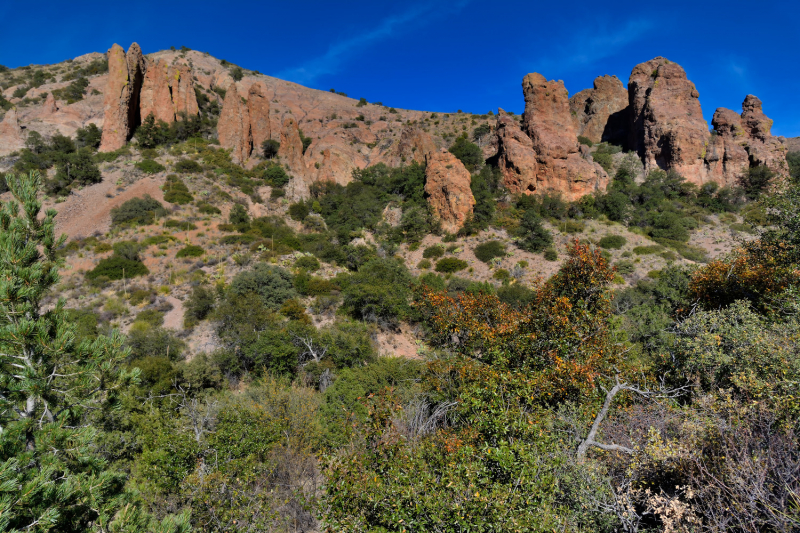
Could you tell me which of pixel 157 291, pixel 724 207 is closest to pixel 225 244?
pixel 157 291

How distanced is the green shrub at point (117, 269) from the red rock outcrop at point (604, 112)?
175ft

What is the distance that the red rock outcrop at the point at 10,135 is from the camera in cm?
3278

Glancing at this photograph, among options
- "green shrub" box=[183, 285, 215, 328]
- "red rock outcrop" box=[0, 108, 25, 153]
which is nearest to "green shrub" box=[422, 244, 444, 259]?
"green shrub" box=[183, 285, 215, 328]

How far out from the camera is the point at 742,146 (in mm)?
36750

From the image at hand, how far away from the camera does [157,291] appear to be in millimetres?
21047

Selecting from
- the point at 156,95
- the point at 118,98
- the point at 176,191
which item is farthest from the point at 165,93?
the point at 176,191

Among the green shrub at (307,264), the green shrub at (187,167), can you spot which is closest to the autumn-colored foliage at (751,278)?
the green shrub at (307,264)

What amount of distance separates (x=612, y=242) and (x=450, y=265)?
44.4 feet

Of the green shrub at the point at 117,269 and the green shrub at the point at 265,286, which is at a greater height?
the green shrub at the point at 117,269

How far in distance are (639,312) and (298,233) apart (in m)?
26.9

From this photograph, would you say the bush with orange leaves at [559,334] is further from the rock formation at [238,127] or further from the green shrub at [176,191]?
the rock formation at [238,127]

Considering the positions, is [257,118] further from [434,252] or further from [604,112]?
[604,112]

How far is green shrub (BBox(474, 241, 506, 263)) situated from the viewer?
1117 inches

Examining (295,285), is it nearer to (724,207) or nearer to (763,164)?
(724,207)
